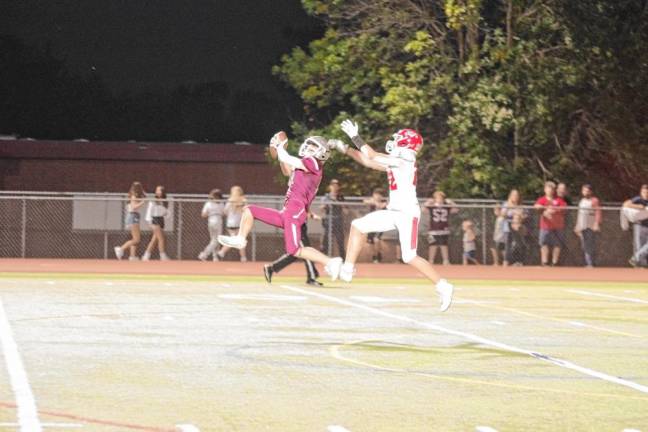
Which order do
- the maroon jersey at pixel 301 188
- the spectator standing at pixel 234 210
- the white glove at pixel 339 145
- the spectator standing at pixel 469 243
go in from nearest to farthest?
the white glove at pixel 339 145, the maroon jersey at pixel 301 188, the spectator standing at pixel 234 210, the spectator standing at pixel 469 243

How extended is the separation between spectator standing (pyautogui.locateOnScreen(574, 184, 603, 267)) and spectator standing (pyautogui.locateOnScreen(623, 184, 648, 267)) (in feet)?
2.52

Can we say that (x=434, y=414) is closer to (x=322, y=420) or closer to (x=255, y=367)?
(x=322, y=420)

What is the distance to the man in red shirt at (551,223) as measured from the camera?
31.0 meters

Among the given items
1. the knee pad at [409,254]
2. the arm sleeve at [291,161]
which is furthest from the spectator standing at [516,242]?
the knee pad at [409,254]

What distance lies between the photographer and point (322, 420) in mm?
8953

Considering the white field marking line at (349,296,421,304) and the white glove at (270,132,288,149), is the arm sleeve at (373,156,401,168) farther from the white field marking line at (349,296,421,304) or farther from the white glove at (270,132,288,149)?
the white field marking line at (349,296,421,304)

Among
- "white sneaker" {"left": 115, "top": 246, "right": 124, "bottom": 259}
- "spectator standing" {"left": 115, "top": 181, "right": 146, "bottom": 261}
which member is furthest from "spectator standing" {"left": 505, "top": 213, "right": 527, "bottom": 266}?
"white sneaker" {"left": 115, "top": 246, "right": 124, "bottom": 259}

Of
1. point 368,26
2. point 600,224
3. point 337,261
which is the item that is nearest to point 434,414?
point 337,261

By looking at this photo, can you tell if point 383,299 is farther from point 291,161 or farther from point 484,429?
point 484,429

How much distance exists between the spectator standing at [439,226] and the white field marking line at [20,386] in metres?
17.7

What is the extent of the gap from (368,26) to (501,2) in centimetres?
336

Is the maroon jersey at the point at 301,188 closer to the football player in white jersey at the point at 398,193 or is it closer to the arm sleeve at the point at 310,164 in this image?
the arm sleeve at the point at 310,164

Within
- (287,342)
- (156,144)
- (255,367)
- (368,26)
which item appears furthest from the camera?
(156,144)

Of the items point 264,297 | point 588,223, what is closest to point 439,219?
point 588,223
